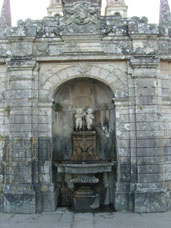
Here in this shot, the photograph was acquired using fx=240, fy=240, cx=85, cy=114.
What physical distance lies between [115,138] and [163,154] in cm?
161

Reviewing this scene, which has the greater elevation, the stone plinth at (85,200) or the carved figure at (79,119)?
the carved figure at (79,119)

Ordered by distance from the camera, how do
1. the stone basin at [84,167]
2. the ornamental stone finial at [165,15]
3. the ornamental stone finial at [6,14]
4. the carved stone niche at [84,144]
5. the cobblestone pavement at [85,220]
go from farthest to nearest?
the ornamental stone finial at [6,14] → the carved stone niche at [84,144] → the ornamental stone finial at [165,15] → the stone basin at [84,167] → the cobblestone pavement at [85,220]

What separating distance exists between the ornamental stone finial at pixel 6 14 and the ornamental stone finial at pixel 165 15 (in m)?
5.48

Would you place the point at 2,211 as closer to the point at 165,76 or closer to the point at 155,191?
the point at 155,191

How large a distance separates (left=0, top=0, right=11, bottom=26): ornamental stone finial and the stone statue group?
409 cm

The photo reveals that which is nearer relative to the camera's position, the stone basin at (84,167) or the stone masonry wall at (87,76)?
the stone basin at (84,167)

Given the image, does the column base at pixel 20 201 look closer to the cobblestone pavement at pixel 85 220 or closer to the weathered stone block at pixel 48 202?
the cobblestone pavement at pixel 85 220

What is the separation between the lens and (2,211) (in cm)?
744

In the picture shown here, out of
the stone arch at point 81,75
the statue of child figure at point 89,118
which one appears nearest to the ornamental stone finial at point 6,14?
the stone arch at point 81,75

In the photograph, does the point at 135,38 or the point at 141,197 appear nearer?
the point at 141,197

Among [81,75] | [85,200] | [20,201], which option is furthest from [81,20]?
[20,201]

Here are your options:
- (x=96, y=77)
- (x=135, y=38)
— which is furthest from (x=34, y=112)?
(x=135, y=38)

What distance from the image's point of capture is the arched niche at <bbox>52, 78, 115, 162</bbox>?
8625 millimetres

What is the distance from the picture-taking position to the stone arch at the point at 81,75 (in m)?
7.88
